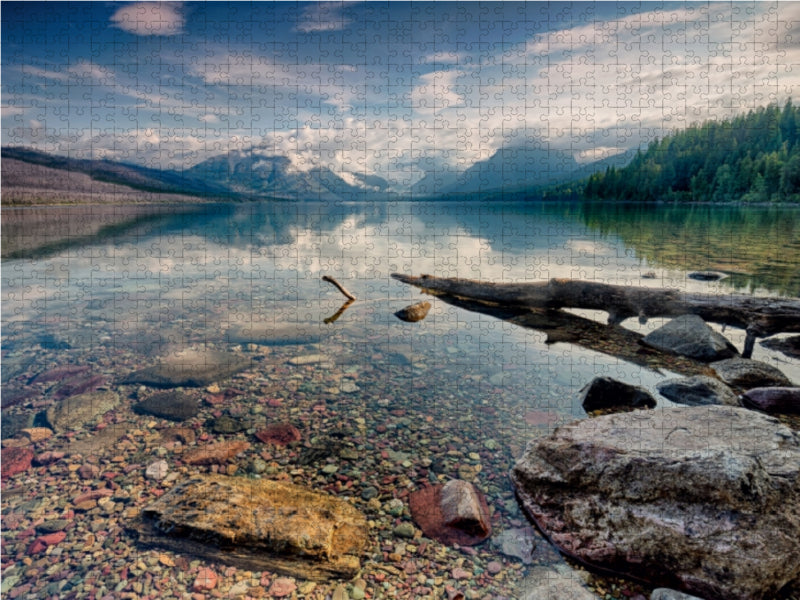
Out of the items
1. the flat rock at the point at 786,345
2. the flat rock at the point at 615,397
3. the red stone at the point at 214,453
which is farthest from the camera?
the flat rock at the point at 786,345

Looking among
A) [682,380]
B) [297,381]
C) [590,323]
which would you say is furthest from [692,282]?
[297,381]

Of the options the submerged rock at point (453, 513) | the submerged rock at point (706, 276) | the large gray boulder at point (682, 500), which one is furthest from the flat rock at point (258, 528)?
the submerged rock at point (706, 276)

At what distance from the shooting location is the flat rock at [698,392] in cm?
841

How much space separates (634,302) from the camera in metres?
14.2

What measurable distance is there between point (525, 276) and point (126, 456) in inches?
805

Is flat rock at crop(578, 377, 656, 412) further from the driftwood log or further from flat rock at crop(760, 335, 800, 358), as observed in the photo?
flat rock at crop(760, 335, 800, 358)

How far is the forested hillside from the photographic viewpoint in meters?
104

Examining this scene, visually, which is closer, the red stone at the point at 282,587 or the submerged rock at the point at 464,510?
the red stone at the point at 282,587

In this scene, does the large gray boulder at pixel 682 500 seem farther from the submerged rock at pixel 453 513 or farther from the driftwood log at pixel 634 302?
the driftwood log at pixel 634 302

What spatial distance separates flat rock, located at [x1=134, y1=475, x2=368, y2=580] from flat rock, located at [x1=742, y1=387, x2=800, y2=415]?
8.10 m

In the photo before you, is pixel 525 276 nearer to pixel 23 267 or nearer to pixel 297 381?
pixel 297 381

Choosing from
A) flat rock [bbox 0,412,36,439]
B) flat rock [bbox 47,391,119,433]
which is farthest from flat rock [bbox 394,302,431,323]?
flat rock [bbox 0,412,36,439]

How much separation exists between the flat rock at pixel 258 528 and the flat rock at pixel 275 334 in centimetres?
698

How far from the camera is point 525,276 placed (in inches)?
932
